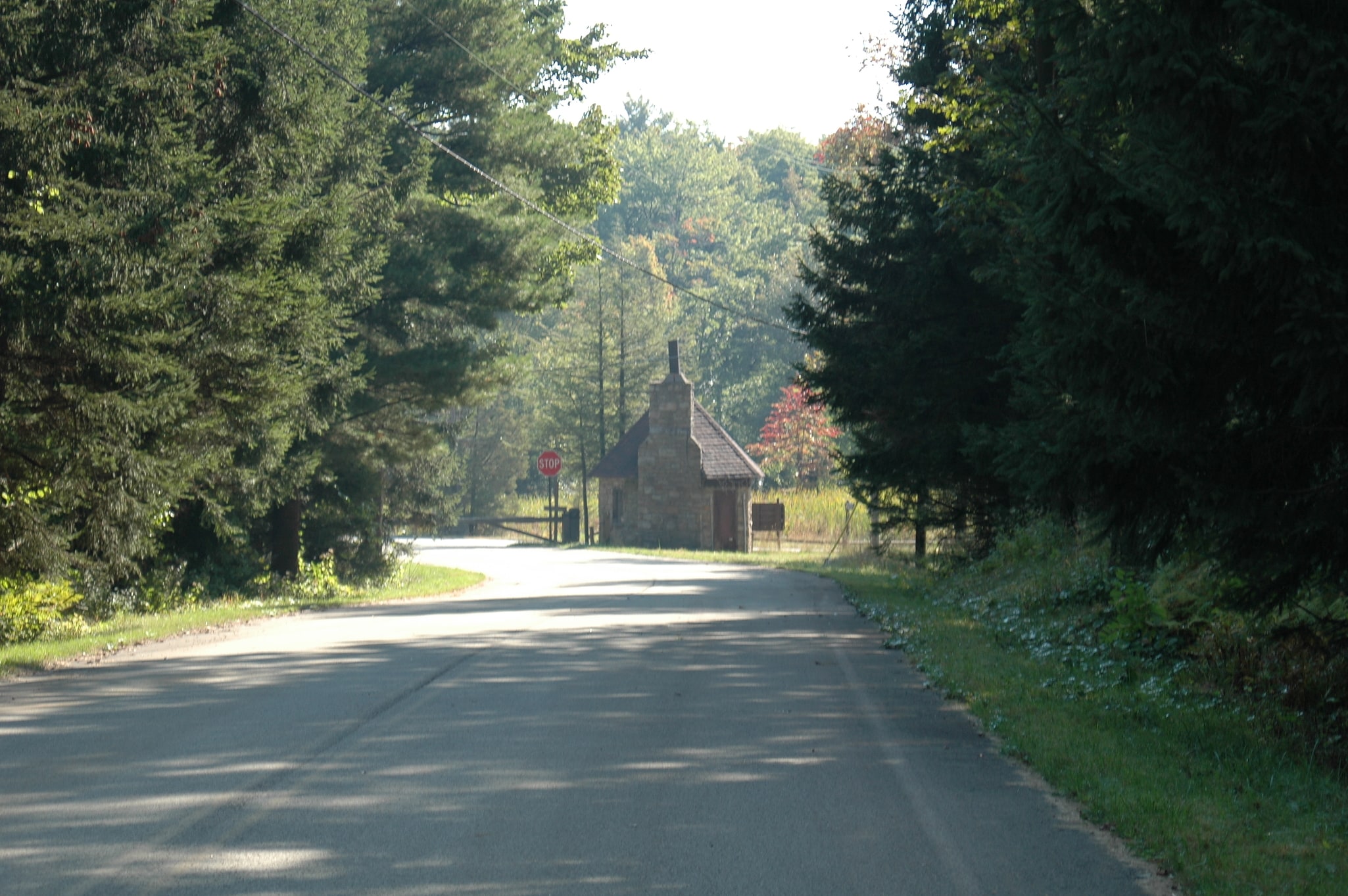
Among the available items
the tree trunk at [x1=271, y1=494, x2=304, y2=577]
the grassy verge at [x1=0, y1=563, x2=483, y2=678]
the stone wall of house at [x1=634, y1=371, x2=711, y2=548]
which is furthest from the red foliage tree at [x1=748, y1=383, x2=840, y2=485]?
the tree trunk at [x1=271, y1=494, x2=304, y2=577]

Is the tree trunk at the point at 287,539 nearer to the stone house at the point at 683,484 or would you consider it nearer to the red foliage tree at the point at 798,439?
the stone house at the point at 683,484

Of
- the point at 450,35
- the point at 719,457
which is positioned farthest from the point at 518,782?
the point at 719,457

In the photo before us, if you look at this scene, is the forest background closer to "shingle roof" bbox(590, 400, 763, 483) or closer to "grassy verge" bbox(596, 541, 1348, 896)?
"grassy verge" bbox(596, 541, 1348, 896)

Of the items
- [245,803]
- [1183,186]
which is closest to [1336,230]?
[1183,186]

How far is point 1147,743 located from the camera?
26.1 feet

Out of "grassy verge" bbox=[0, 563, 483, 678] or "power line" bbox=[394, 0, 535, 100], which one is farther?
"power line" bbox=[394, 0, 535, 100]

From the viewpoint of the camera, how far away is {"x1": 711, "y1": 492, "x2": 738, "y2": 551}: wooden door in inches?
1925

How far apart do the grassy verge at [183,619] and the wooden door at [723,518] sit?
67.6 feet

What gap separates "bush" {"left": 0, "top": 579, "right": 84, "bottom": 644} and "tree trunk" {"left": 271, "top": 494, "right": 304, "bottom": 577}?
29.4 feet

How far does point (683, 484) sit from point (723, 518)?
6.85ft

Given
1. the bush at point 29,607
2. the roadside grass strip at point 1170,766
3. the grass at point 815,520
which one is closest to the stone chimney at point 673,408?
the grass at point 815,520

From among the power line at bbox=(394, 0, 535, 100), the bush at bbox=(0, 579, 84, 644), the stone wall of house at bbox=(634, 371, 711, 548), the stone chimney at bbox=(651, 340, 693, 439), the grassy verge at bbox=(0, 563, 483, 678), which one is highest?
the power line at bbox=(394, 0, 535, 100)

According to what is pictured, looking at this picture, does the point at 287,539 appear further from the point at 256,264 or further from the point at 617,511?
the point at 617,511

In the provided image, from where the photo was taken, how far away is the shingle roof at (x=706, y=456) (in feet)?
160
